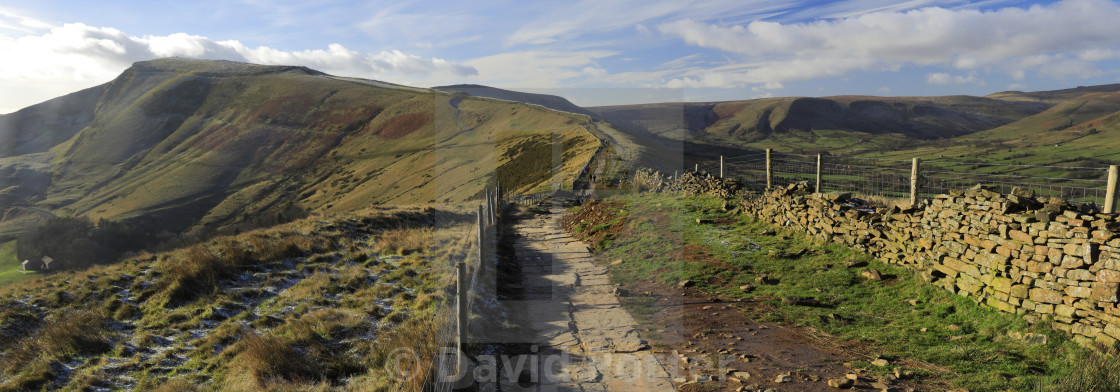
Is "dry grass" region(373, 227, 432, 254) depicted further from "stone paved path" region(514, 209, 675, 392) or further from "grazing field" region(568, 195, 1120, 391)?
"grazing field" region(568, 195, 1120, 391)

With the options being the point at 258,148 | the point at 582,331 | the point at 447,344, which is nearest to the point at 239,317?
the point at 447,344

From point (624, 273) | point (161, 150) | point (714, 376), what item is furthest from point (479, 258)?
point (161, 150)

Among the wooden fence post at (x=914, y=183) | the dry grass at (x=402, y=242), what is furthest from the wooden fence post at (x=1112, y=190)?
the dry grass at (x=402, y=242)

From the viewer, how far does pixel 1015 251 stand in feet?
21.6

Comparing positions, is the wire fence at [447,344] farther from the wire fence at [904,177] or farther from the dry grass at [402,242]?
the wire fence at [904,177]

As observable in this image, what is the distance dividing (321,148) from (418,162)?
32.8 m

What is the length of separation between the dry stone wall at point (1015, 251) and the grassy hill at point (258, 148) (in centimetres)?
2169

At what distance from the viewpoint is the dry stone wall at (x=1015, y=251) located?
558cm

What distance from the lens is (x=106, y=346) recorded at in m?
8.47

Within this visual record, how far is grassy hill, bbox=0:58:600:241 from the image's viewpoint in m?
62.4

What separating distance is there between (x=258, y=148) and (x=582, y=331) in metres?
107

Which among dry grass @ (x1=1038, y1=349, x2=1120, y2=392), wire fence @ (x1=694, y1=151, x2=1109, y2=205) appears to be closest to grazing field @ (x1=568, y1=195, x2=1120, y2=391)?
dry grass @ (x1=1038, y1=349, x2=1120, y2=392)

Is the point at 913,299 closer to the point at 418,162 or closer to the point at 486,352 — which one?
the point at 486,352

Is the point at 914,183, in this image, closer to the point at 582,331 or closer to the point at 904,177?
the point at 904,177
